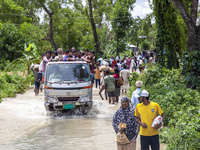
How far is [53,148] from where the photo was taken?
8789 mm

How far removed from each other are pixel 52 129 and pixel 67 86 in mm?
1816

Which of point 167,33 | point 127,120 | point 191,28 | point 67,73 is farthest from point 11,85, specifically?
point 127,120

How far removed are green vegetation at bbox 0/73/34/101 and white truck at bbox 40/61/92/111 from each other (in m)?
4.73

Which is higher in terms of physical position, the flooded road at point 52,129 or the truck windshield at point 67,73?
the truck windshield at point 67,73

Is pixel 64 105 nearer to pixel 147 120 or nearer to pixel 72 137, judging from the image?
pixel 72 137

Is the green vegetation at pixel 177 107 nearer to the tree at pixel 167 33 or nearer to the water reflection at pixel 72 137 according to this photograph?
the tree at pixel 167 33

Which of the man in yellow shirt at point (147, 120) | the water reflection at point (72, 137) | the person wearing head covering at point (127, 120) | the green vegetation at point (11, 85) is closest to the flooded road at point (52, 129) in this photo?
the water reflection at point (72, 137)

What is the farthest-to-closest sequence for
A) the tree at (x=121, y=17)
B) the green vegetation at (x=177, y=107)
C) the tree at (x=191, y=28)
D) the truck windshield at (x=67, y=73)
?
the tree at (x=121, y=17), the tree at (x=191, y=28), the truck windshield at (x=67, y=73), the green vegetation at (x=177, y=107)

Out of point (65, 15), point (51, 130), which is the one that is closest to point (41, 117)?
point (51, 130)

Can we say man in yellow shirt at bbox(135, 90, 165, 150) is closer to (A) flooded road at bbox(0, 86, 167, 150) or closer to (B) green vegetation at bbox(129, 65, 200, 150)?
(B) green vegetation at bbox(129, 65, 200, 150)

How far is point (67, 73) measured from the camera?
12641mm

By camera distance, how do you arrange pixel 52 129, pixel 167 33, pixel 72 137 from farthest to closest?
pixel 167 33
pixel 52 129
pixel 72 137

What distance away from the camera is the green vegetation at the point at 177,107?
6.95 meters

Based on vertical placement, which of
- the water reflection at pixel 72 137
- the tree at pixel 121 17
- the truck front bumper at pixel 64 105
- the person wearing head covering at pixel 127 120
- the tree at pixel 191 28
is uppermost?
the tree at pixel 121 17
